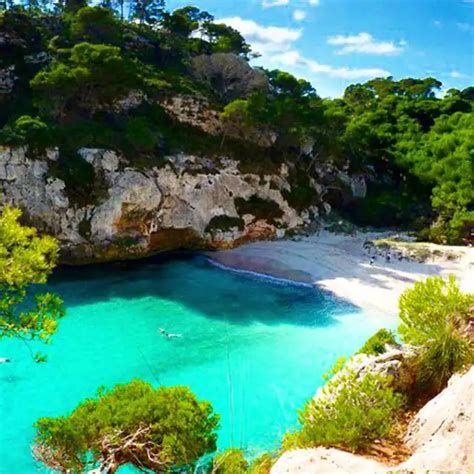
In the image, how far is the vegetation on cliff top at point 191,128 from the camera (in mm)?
33031

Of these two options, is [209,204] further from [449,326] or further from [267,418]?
[449,326]

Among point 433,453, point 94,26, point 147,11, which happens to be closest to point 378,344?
point 433,453

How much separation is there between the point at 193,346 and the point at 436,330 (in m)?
12.9

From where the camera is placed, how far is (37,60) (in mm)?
37156

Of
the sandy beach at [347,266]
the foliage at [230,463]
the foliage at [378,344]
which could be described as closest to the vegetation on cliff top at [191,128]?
the sandy beach at [347,266]

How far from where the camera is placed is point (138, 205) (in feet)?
105

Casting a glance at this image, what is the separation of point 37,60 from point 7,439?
3208 centimetres

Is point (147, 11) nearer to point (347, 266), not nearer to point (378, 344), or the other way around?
point (347, 266)

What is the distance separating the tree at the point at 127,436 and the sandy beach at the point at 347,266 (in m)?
19.4

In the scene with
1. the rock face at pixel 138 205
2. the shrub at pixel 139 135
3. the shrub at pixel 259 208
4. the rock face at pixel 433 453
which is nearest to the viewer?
the rock face at pixel 433 453

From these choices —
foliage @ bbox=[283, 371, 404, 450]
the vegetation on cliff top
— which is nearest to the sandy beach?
the vegetation on cliff top

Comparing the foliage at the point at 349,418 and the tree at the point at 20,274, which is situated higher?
the tree at the point at 20,274

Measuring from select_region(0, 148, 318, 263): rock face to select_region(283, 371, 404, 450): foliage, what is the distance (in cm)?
2478

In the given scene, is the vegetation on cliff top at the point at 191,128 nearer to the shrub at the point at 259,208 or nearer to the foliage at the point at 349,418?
the shrub at the point at 259,208
